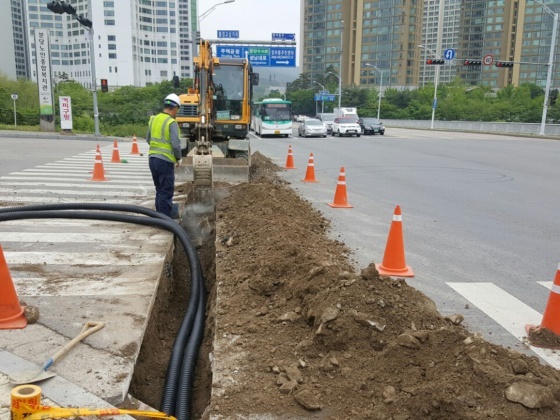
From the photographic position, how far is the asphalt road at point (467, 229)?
5.05m

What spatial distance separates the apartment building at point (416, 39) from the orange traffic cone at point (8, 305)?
12463cm

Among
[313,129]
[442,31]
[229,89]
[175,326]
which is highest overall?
[442,31]

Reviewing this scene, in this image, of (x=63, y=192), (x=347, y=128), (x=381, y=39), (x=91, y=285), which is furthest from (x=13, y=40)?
(x=91, y=285)

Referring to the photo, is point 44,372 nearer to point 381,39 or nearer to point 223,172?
point 223,172

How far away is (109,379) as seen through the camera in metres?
3.42

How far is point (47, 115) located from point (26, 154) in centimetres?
1459

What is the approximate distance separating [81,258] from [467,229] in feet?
19.2

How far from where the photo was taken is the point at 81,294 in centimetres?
484

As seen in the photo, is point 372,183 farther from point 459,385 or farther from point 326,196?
point 459,385

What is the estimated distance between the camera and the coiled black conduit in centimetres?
391

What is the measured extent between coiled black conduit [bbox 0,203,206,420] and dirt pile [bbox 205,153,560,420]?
52cm

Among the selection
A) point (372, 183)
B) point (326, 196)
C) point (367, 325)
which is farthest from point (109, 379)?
point (372, 183)

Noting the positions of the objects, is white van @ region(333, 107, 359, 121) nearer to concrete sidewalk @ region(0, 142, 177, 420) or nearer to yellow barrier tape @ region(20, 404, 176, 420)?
concrete sidewalk @ region(0, 142, 177, 420)

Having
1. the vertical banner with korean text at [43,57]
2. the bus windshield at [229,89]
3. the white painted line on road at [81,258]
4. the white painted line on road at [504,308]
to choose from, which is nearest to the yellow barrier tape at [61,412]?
the white painted line on road at [81,258]
